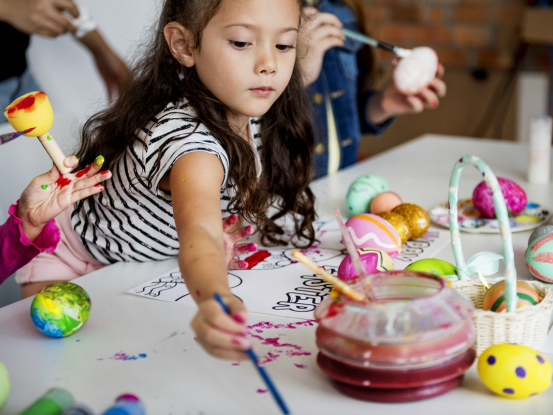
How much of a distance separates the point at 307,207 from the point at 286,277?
0.26 m

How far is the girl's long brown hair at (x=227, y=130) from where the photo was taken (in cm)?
97

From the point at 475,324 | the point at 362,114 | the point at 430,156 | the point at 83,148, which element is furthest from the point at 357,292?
the point at 362,114

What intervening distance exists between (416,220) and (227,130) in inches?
14.2

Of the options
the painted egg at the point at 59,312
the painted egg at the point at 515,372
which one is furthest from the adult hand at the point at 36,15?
the painted egg at the point at 515,372

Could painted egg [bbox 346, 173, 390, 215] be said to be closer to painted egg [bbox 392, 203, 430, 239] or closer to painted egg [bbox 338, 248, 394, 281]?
painted egg [bbox 392, 203, 430, 239]

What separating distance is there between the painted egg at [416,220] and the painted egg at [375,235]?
8 cm

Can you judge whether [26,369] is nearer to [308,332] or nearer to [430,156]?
[308,332]

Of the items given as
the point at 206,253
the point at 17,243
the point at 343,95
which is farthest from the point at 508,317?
the point at 343,95

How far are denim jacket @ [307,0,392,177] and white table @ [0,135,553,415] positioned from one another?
2.91 ft

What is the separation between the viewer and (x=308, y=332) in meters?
0.77

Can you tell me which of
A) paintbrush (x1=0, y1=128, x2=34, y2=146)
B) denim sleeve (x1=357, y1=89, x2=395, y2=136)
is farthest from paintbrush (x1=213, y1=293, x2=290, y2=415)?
denim sleeve (x1=357, y1=89, x2=395, y2=136)

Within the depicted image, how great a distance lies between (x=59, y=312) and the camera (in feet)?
2.53

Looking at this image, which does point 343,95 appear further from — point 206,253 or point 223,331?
point 223,331

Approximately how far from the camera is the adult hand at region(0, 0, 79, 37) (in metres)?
1.60
